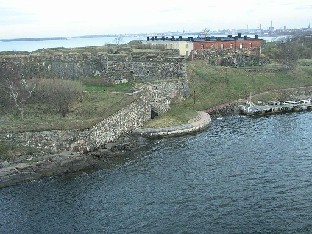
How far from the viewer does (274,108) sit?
49.6m

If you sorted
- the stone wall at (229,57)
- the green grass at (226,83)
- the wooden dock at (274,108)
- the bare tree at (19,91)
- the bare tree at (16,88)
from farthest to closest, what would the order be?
the stone wall at (229,57), the green grass at (226,83), the wooden dock at (274,108), the bare tree at (16,88), the bare tree at (19,91)

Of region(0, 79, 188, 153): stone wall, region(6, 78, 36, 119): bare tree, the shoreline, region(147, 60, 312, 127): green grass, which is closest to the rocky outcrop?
region(0, 79, 188, 153): stone wall

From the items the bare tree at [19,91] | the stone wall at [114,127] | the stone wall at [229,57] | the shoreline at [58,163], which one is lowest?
the shoreline at [58,163]

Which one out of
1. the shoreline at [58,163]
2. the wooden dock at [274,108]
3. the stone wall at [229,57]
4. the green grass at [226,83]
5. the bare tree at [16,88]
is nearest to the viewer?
the shoreline at [58,163]

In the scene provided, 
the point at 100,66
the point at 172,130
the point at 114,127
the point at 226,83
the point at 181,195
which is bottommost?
the point at 181,195

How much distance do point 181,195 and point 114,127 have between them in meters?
14.0

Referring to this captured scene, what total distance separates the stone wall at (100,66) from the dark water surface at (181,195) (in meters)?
21.4

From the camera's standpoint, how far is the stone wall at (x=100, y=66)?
53.4 metres

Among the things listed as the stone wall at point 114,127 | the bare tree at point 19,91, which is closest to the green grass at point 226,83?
the stone wall at point 114,127

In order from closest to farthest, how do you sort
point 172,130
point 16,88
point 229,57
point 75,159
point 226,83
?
point 75,159 < point 172,130 < point 16,88 < point 226,83 < point 229,57

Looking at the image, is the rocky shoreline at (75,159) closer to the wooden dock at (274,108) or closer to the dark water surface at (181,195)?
the dark water surface at (181,195)

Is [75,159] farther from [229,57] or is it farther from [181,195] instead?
[229,57]

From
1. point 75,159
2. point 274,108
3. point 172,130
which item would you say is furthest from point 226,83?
point 75,159

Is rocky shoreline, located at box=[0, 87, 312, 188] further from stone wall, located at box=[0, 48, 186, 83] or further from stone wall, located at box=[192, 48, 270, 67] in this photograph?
stone wall, located at box=[192, 48, 270, 67]
